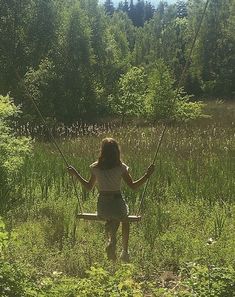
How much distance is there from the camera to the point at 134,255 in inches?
228

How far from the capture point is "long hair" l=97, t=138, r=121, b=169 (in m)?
5.13

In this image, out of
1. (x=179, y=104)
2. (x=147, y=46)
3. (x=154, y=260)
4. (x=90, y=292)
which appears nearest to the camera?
(x=90, y=292)

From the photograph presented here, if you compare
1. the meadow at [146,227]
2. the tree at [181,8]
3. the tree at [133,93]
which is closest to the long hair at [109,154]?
the meadow at [146,227]

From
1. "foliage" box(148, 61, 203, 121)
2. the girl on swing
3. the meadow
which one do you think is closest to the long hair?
the girl on swing

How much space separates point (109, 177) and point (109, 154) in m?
0.24

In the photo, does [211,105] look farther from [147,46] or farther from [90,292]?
[90,292]

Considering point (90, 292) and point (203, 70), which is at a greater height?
point (203, 70)

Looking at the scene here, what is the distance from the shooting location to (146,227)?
21.2 ft

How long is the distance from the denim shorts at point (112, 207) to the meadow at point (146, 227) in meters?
0.49

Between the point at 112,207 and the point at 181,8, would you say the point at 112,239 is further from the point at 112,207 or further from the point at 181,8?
the point at 181,8

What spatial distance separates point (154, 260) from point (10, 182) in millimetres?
3245

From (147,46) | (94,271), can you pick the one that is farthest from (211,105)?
(94,271)

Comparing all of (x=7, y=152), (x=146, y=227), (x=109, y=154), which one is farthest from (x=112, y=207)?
(x=7, y=152)

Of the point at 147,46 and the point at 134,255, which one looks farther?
the point at 147,46
